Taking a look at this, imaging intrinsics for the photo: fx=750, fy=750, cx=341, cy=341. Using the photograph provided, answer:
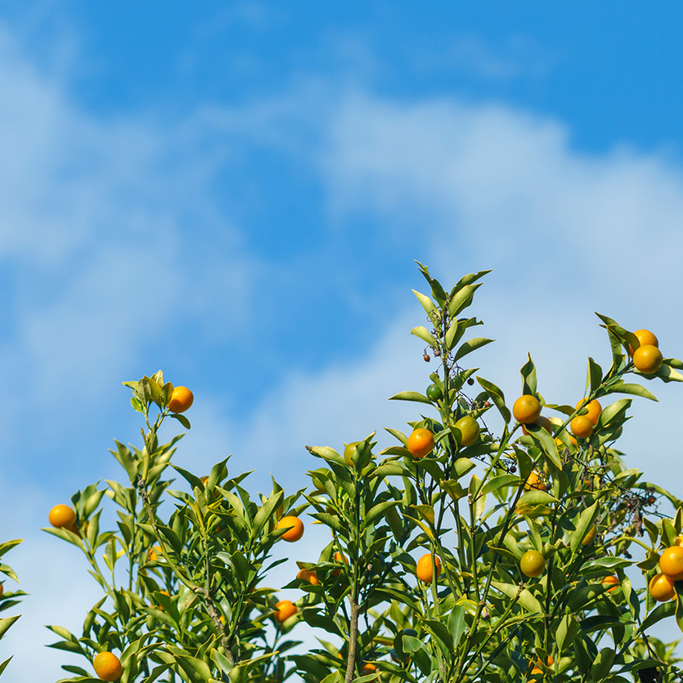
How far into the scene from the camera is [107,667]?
3330mm

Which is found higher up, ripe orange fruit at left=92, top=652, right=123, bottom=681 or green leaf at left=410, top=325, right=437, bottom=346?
green leaf at left=410, top=325, right=437, bottom=346

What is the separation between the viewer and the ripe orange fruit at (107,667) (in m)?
3.33

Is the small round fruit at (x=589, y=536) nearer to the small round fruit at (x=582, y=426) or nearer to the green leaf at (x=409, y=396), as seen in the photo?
the small round fruit at (x=582, y=426)

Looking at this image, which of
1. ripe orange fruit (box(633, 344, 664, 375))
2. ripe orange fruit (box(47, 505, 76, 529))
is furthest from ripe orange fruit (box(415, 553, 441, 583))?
ripe orange fruit (box(47, 505, 76, 529))

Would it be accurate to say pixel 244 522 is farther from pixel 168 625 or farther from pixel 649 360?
pixel 649 360

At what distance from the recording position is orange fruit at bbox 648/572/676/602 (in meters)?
2.89

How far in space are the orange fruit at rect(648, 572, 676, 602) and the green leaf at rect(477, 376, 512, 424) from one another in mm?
860

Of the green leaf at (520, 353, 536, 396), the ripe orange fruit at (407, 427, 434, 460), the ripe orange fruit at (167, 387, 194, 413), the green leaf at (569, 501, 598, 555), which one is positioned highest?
the ripe orange fruit at (167, 387, 194, 413)

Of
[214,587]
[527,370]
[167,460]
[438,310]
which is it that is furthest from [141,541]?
[527,370]

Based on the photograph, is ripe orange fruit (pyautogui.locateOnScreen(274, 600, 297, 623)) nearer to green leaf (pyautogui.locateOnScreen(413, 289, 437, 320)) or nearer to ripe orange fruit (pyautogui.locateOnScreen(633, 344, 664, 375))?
green leaf (pyautogui.locateOnScreen(413, 289, 437, 320))

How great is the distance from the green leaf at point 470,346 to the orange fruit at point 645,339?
62 cm

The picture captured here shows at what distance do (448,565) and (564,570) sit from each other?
0.48 metres

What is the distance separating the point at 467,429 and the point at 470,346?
1.35 feet

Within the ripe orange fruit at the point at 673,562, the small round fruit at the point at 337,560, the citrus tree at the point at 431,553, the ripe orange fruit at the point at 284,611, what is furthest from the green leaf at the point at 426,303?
the ripe orange fruit at the point at 284,611
